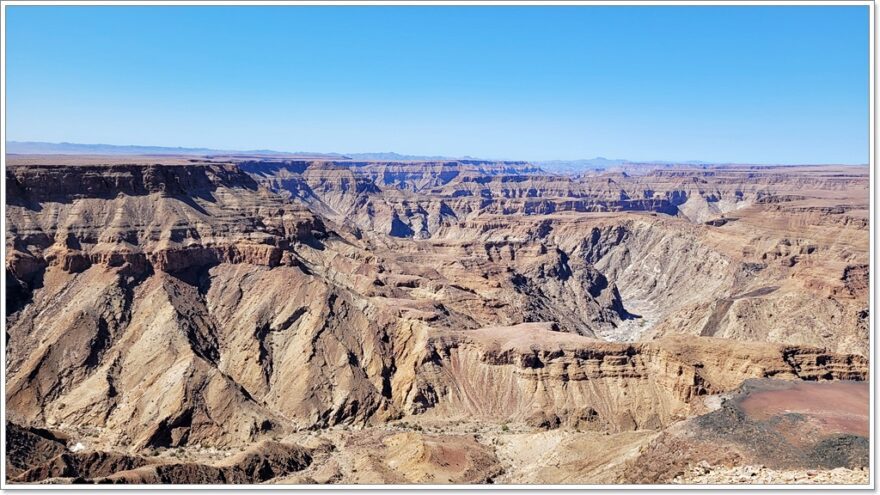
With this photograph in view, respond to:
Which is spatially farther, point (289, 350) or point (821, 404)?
point (289, 350)

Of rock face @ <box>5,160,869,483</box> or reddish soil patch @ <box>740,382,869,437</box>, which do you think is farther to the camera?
rock face @ <box>5,160,869,483</box>

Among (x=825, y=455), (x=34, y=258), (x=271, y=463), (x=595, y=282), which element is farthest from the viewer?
(x=595, y=282)

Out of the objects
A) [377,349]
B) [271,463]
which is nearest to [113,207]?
[377,349]

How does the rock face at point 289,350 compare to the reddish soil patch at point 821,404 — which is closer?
the reddish soil patch at point 821,404

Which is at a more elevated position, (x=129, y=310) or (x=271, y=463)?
(x=129, y=310)

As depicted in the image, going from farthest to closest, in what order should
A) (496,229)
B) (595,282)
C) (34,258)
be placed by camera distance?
(496,229) < (595,282) < (34,258)

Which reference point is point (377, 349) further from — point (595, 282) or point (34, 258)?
point (595, 282)

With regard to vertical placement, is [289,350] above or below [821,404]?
below

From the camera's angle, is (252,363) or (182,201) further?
(182,201)

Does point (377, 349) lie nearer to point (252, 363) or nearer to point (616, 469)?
point (252, 363)
